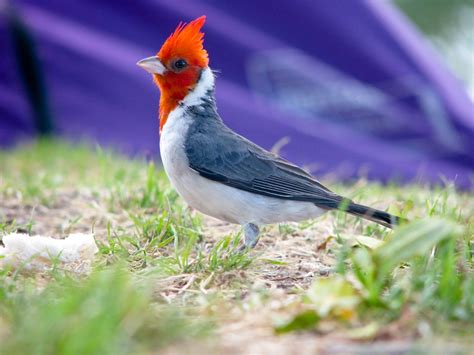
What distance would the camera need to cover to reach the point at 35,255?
109 inches

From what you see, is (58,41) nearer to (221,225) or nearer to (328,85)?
(328,85)

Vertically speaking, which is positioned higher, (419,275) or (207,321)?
(419,275)

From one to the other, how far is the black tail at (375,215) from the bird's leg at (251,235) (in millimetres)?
444

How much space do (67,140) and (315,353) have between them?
6286 millimetres

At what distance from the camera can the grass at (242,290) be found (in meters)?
1.88

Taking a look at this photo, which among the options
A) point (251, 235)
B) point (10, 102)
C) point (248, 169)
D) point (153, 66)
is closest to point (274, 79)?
point (10, 102)

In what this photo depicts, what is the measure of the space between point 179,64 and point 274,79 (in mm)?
3998

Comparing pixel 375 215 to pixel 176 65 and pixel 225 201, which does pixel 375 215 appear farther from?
pixel 176 65

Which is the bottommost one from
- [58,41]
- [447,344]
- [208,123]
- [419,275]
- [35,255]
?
[35,255]

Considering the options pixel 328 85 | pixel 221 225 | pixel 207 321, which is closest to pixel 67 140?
pixel 328 85

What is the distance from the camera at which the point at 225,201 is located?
3.39m

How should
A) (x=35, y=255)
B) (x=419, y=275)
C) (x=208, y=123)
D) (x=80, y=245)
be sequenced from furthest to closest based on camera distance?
(x=208, y=123) → (x=80, y=245) → (x=35, y=255) → (x=419, y=275)

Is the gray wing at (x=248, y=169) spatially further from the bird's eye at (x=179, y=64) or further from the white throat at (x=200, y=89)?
the bird's eye at (x=179, y=64)

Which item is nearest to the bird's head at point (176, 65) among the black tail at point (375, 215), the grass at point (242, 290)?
the grass at point (242, 290)
